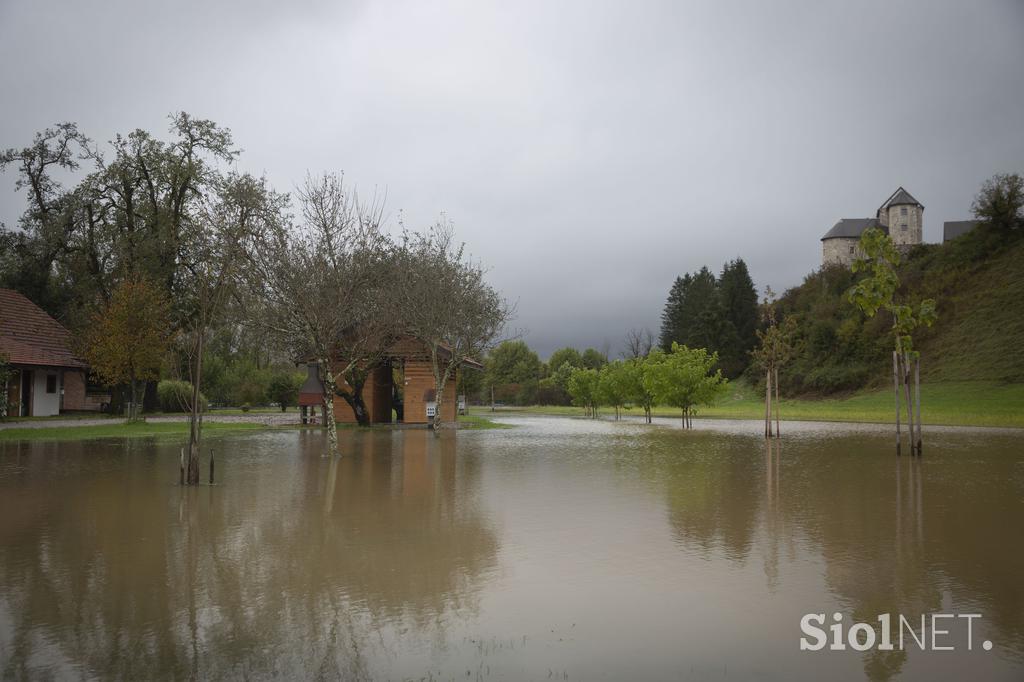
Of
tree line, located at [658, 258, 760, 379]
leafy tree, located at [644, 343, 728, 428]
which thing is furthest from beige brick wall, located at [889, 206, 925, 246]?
leafy tree, located at [644, 343, 728, 428]

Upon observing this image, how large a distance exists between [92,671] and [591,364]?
4182 inches

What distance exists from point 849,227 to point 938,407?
63.1 meters

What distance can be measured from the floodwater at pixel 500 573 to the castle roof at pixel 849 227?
3823 inches

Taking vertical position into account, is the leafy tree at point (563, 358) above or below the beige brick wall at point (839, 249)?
below

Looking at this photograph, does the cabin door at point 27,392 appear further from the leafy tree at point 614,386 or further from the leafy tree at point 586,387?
the leafy tree at point 586,387

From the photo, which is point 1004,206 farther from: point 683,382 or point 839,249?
point 683,382

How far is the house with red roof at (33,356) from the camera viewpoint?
36188 mm

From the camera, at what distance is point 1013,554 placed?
29.7 ft

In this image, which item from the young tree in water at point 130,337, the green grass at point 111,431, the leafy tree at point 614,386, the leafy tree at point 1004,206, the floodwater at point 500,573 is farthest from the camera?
the leafy tree at point 1004,206

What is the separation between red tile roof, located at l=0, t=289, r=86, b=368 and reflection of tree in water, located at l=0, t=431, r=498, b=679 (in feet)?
79.4

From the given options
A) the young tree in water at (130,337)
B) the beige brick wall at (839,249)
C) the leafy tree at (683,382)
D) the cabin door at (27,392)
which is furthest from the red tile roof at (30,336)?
the beige brick wall at (839,249)

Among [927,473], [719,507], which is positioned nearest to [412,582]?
[719,507]

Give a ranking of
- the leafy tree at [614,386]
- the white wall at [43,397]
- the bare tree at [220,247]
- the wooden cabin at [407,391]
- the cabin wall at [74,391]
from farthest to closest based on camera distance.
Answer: the leafy tree at [614,386] < the cabin wall at [74,391] < the wooden cabin at [407,391] < the white wall at [43,397] < the bare tree at [220,247]

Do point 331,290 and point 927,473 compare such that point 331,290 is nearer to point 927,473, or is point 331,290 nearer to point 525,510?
point 525,510
